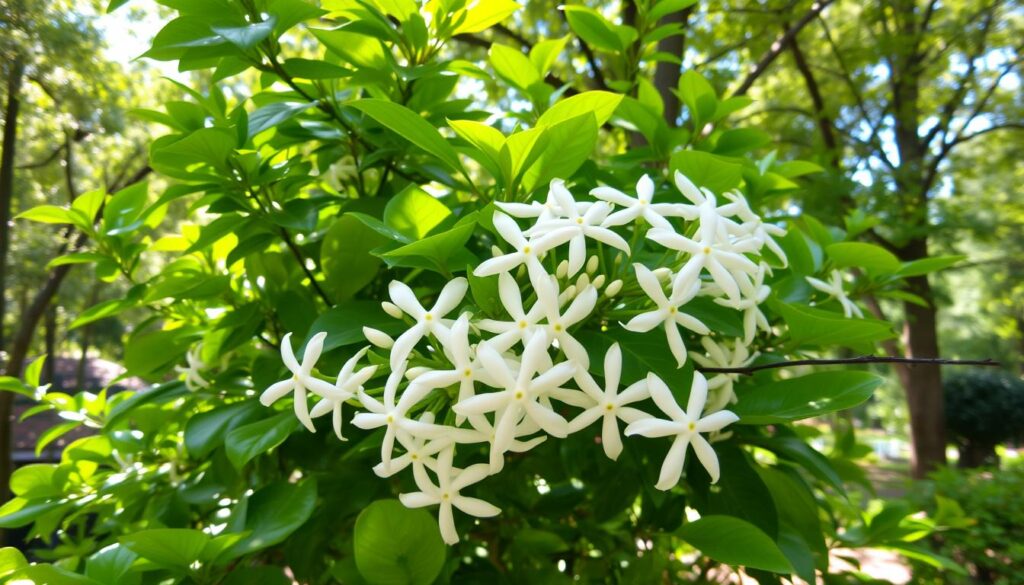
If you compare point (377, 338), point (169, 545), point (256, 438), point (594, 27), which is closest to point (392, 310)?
point (377, 338)

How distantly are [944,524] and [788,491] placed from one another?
88cm

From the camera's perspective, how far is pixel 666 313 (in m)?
0.60

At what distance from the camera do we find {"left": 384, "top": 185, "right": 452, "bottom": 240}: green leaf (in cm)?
72

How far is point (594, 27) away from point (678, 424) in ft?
2.40

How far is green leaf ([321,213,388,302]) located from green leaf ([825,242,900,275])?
692 mm

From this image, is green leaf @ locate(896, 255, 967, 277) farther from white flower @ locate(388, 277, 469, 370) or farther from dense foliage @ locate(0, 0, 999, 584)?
white flower @ locate(388, 277, 469, 370)

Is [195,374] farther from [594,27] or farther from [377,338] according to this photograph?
[594,27]

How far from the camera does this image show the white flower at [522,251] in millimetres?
579

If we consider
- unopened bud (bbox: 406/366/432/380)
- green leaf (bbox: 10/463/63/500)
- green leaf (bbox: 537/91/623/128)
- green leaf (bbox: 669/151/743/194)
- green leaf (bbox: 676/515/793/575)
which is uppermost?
green leaf (bbox: 537/91/623/128)

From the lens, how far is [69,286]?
19.8 ft

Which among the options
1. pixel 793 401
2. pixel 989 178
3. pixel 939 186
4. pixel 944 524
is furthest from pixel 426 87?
pixel 989 178

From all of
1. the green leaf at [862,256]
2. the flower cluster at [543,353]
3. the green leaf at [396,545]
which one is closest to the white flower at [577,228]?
the flower cluster at [543,353]

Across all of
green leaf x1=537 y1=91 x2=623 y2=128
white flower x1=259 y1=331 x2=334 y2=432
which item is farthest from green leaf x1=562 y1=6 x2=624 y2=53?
white flower x1=259 y1=331 x2=334 y2=432

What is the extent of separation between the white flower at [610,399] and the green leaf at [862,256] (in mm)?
580
